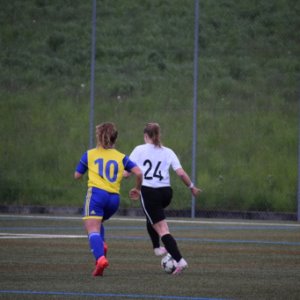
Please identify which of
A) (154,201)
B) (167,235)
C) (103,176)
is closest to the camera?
(103,176)

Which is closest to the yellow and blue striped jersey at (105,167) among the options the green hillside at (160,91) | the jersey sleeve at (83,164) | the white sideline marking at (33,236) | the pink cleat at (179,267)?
the jersey sleeve at (83,164)

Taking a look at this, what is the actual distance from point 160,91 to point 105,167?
1997 centimetres

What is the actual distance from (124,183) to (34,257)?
593 inches

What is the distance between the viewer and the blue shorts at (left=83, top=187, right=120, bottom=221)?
13844 millimetres

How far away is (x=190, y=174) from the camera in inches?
1163

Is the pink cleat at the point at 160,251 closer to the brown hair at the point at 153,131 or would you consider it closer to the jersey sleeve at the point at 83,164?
the brown hair at the point at 153,131

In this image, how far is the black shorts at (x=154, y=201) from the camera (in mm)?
14875

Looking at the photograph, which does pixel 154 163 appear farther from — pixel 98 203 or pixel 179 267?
pixel 179 267

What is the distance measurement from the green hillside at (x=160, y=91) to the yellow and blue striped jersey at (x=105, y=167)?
15.4m

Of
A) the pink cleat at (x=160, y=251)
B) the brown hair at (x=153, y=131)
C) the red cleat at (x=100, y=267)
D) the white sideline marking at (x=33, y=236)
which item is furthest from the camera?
the white sideline marking at (x=33, y=236)

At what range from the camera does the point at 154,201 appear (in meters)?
14.9

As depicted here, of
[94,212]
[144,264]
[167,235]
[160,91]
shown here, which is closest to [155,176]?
[167,235]

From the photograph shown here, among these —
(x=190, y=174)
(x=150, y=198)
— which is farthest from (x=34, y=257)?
(x=190, y=174)

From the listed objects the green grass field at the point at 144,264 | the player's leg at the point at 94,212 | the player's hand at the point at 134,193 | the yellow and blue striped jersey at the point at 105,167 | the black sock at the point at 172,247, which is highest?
the yellow and blue striped jersey at the point at 105,167
